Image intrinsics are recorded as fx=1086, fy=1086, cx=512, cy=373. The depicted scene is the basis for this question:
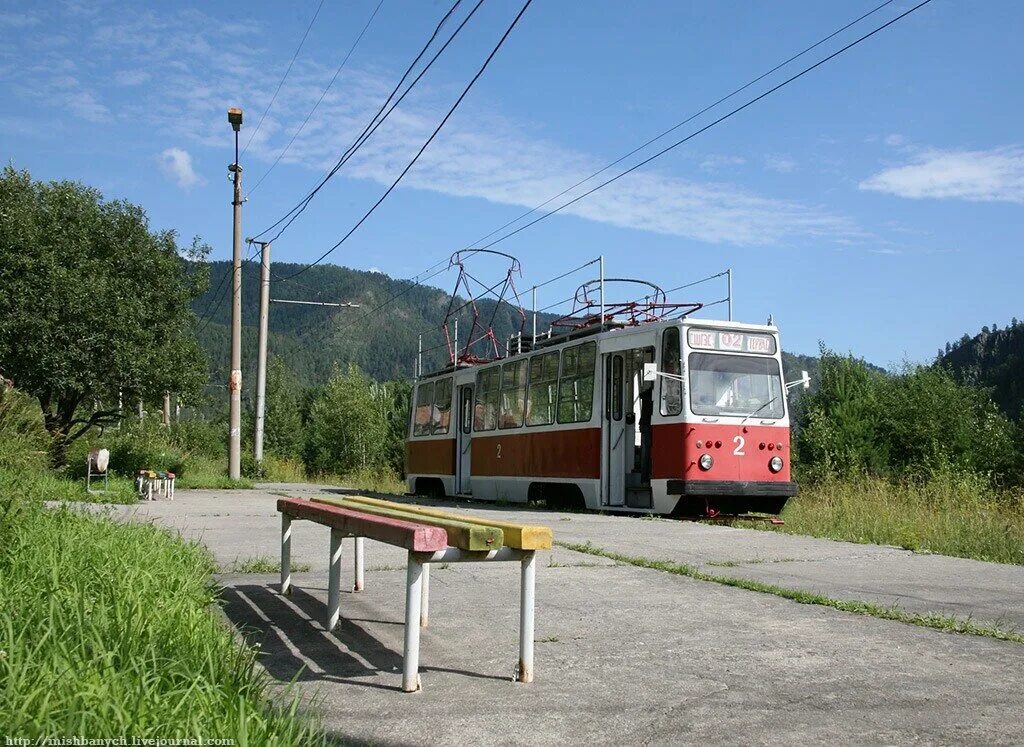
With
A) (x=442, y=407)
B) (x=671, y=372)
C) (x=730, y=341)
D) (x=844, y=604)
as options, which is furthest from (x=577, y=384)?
(x=844, y=604)

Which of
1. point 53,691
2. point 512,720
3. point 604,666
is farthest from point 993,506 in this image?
point 53,691

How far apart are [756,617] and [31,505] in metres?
4.77

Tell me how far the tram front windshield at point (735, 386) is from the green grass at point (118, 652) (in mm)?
9725

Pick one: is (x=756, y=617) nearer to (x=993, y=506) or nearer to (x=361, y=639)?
(x=361, y=639)

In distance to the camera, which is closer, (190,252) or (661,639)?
(661,639)

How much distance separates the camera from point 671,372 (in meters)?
15.3

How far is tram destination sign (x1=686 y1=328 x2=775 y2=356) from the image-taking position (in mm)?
15273

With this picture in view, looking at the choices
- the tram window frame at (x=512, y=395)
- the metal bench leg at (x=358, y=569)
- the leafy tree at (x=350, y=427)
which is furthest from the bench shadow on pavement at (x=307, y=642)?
the leafy tree at (x=350, y=427)

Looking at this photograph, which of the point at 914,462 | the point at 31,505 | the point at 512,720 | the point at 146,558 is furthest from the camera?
the point at 914,462

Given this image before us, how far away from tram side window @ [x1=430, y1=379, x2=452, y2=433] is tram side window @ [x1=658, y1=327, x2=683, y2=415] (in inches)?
351

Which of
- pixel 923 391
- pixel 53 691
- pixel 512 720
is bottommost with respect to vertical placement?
pixel 512 720

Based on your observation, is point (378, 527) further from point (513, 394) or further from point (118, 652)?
point (513, 394)

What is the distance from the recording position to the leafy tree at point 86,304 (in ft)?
74.1

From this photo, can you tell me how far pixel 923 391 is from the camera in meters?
59.0
